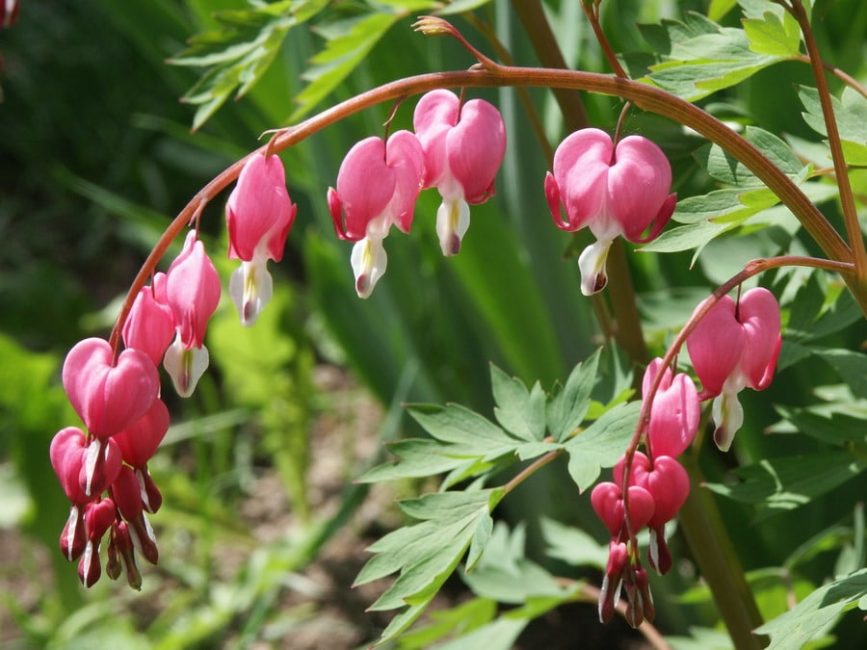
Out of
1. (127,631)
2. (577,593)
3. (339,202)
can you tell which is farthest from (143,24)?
(339,202)

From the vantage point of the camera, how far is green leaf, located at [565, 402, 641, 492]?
731 mm

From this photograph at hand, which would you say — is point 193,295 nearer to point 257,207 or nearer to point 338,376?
point 257,207

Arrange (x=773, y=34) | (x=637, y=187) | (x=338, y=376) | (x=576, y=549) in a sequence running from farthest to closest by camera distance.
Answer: (x=338, y=376) → (x=576, y=549) → (x=773, y=34) → (x=637, y=187)

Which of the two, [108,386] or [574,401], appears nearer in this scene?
[108,386]

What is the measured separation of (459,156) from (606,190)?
0.08 metres

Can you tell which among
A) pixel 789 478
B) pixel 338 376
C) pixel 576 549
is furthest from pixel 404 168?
pixel 338 376

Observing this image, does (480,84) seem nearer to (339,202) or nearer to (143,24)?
(339,202)

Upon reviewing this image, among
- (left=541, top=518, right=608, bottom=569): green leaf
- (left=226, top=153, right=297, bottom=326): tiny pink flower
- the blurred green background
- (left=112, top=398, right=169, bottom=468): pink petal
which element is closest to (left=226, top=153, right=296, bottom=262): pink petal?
(left=226, top=153, right=297, bottom=326): tiny pink flower

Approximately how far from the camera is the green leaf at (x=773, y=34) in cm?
71

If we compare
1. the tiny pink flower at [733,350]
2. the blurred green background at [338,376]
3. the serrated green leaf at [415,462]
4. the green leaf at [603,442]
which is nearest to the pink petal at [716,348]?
the tiny pink flower at [733,350]

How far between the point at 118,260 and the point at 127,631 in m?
1.38

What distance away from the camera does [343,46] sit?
2.89 ft

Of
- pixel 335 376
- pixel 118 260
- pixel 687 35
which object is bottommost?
pixel 335 376

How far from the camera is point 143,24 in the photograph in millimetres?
1955
